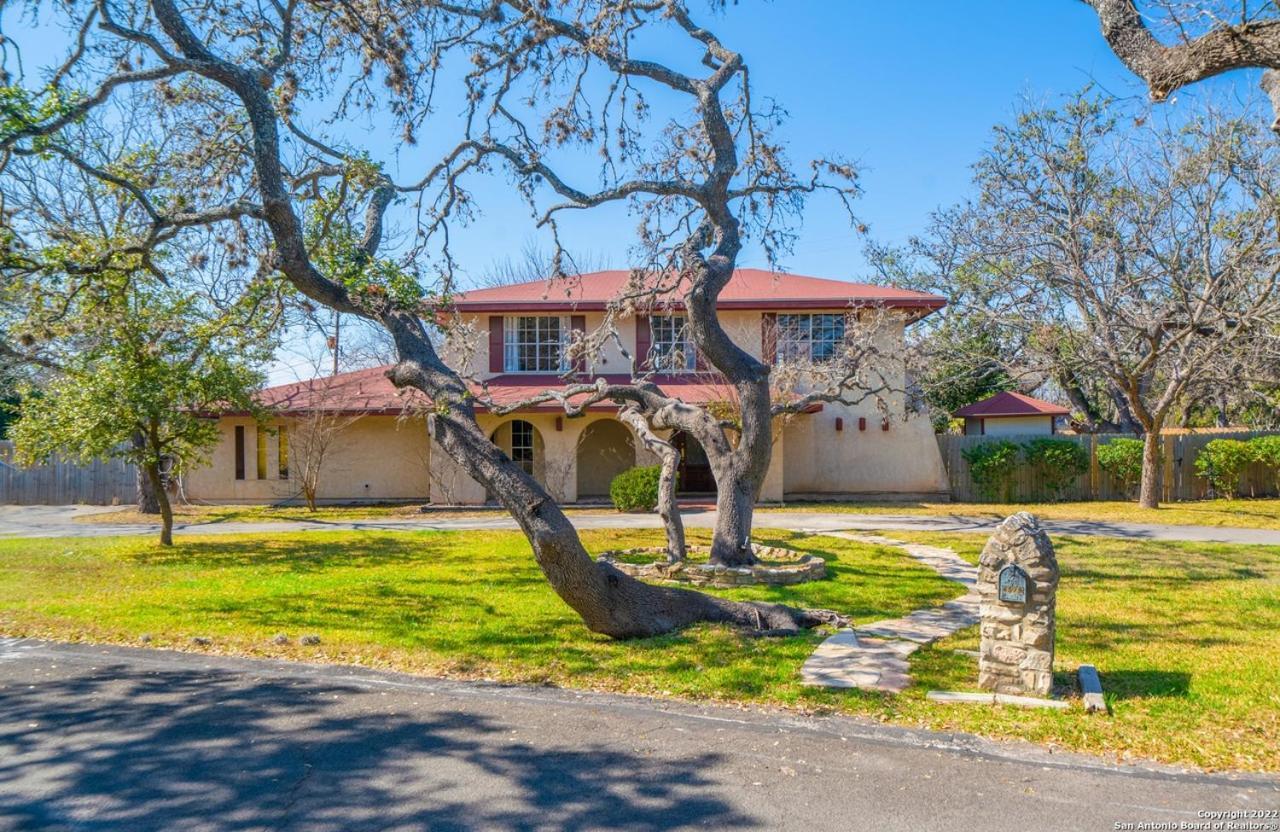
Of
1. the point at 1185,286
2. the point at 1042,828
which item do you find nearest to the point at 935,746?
the point at 1042,828

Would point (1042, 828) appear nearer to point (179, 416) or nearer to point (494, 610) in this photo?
point (494, 610)

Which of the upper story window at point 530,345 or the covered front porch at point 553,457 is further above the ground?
the upper story window at point 530,345

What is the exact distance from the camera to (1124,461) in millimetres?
22203

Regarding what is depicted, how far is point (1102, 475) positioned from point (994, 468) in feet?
10.2

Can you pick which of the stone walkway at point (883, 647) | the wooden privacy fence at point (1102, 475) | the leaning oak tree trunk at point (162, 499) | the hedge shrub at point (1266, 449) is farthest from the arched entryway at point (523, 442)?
the hedge shrub at point (1266, 449)

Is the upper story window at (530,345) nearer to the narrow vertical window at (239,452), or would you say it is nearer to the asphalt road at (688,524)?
the asphalt road at (688,524)

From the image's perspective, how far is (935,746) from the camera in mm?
5160

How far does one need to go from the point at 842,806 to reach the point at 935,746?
3.80 feet

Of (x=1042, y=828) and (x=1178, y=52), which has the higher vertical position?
(x=1178, y=52)

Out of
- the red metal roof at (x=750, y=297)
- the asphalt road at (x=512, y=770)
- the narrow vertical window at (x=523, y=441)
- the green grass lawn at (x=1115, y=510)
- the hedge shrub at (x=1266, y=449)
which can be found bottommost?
the asphalt road at (x=512, y=770)

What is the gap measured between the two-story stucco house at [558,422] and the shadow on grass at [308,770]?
52.5ft

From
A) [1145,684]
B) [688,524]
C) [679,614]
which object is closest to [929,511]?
[688,524]

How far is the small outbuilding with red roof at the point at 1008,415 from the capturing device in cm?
2838

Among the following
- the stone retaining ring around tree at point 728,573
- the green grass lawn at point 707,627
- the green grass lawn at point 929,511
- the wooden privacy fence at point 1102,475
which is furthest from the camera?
the wooden privacy fence at point 1102,475
